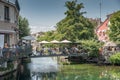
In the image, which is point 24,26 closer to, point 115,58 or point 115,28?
point 115,28

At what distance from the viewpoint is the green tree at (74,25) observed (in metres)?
60.8

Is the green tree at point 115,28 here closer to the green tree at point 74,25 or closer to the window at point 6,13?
the green tree at point 74,25

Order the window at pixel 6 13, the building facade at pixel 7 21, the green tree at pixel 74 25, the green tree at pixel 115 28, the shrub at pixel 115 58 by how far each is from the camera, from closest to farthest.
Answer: the building facade at pixel 7 21 < the window at pixel 6 13 < the shrub at pixel 115 58 < the green tree at pixel 115 28 < the green tree at pixel 74 25

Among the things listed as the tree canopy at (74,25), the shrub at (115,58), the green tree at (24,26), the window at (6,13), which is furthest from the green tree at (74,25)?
the window at (6,13)

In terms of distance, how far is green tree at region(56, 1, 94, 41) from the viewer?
200 ft

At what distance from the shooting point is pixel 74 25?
60781mm

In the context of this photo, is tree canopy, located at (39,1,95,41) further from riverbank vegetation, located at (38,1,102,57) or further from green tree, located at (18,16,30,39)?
green tree, located at (18,16,30,39)

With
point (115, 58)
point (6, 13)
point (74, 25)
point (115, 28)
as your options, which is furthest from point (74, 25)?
point (6, 13)

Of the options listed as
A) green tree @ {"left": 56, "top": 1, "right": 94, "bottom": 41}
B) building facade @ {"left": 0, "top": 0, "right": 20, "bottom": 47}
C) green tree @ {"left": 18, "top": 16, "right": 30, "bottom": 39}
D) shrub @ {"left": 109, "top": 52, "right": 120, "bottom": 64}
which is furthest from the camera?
green tree @ {"left": 18, "top": 16, "right": 30, "bottom": 39}

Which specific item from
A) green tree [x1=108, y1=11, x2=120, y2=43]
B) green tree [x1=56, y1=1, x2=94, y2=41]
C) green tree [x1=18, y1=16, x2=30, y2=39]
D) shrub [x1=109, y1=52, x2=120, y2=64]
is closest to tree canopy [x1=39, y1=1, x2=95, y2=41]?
green tree [x1=56, y1=1, x2=94, y2=41]

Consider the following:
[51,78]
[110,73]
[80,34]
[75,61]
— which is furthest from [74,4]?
[51,78]

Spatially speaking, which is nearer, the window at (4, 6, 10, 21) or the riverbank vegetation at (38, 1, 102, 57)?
the window at (4, 6, 10, 21)

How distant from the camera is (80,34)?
60.8 meters

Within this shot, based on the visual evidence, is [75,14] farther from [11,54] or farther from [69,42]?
[11,54]
